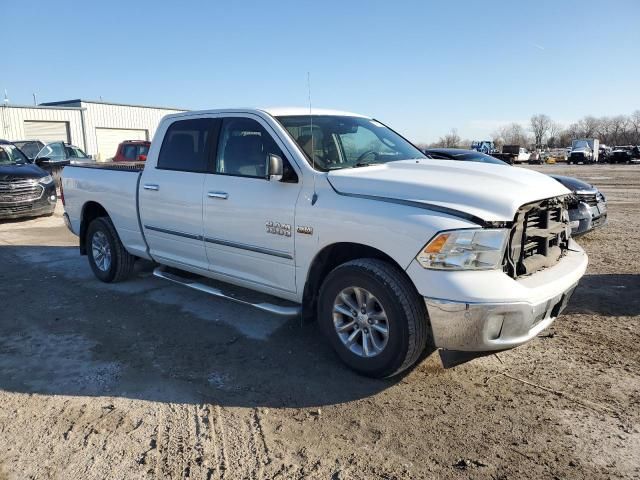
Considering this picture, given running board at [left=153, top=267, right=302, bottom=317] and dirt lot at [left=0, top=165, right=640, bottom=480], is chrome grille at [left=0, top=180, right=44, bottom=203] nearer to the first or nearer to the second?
dirt lot at [left=0, top=165, right=640, bottom=480]

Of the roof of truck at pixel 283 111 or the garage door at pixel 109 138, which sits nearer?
the roof of truck at pixel 283 111

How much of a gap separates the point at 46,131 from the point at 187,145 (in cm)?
3135

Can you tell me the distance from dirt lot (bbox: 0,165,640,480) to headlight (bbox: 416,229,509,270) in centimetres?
81

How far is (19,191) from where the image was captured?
11336 millimetres

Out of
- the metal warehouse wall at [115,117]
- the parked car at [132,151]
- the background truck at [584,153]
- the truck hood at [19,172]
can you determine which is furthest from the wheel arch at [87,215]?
the background truck at [584,153]

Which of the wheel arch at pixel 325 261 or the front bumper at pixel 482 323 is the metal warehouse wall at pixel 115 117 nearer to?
the wheel arch at pixel 325 261

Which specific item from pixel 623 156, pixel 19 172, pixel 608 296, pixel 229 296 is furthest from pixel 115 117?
pixel 623 156

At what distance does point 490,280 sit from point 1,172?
37.8 ft

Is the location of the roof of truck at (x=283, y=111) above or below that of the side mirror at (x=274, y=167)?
above

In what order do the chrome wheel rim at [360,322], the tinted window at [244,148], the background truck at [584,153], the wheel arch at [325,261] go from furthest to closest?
1. the background truck at [584,153]
2. the tinted window at [244,148]
3. the wheel arch at [325,261]
4. the chrome wheel rim at [360,322]

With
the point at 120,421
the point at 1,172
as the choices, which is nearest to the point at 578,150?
the point at 1,172

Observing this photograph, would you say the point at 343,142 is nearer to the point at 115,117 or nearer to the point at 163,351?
the point at 163,351

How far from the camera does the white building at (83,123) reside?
30.0 m

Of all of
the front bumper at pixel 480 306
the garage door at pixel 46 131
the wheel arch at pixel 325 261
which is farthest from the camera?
the garage door at pixel 46 131
